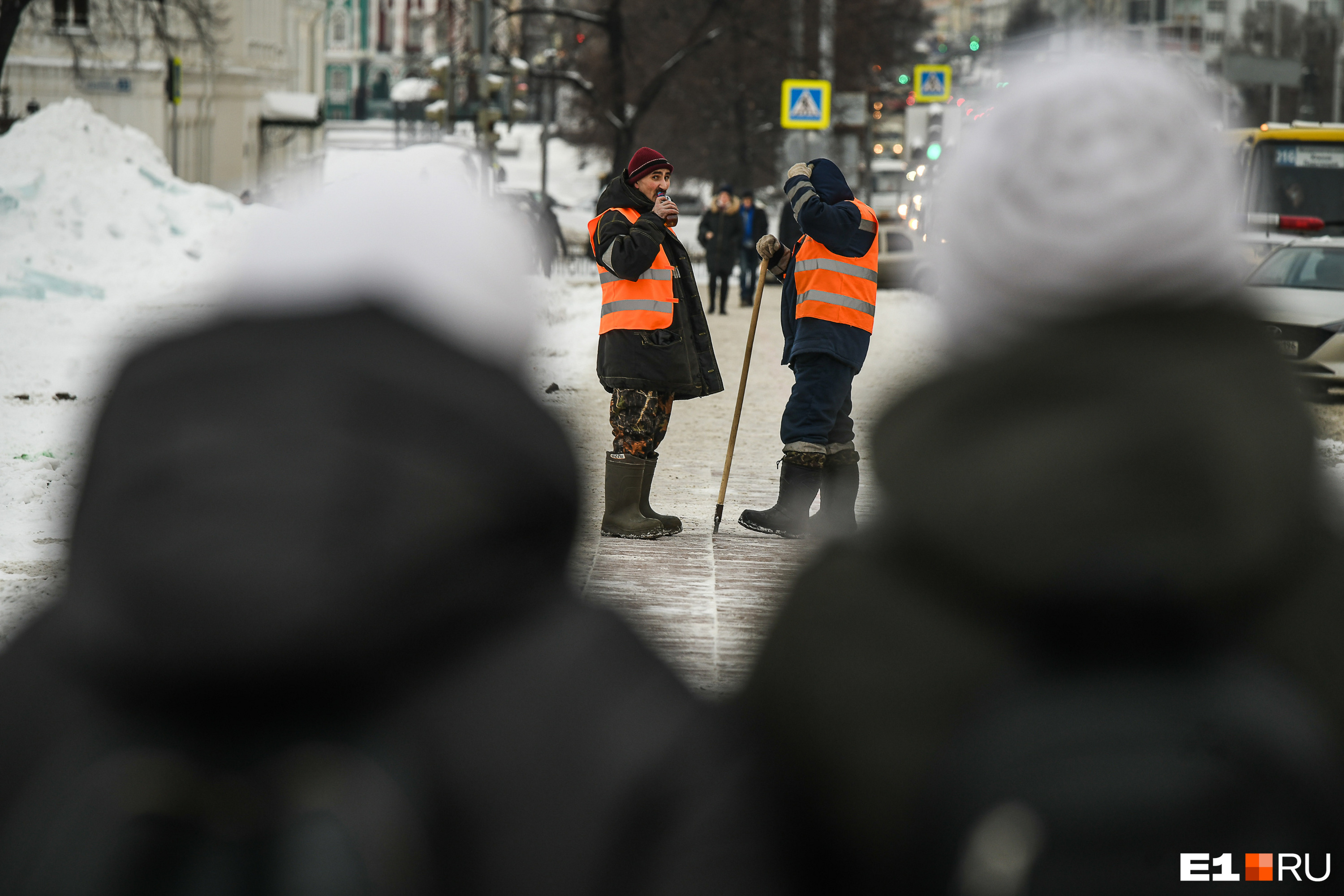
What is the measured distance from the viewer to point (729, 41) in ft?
137

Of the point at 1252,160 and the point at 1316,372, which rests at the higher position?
the point at 1252,160

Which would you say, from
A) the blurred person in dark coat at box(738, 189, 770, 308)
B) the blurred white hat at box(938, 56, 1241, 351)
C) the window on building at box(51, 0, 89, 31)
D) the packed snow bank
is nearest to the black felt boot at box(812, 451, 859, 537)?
the packed snow bank

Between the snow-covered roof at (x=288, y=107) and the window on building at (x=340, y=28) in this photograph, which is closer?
the snow-covered roof at (x=288, y=107)

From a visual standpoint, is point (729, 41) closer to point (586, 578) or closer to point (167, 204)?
point (167, 204)

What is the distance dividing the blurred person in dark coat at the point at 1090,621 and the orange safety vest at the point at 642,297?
6.06 metres

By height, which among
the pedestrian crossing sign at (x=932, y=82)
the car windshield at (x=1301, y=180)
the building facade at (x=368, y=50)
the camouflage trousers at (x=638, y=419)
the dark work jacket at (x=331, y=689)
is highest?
the building facade at (x=368, y=50)

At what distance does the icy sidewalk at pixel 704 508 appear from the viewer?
2.04 metres

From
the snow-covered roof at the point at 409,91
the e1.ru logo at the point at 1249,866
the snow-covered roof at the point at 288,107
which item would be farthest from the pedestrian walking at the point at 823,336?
the snow-covered roof at the point at 409,91

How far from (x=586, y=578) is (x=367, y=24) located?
396 feet

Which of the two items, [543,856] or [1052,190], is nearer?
[543,856]

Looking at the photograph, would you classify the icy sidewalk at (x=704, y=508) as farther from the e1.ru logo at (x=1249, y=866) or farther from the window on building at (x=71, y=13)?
the window on building at (x=71, y=13)

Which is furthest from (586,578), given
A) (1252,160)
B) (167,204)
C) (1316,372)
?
(1252,160)

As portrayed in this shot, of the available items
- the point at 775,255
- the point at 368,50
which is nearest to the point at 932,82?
the point at 775,255

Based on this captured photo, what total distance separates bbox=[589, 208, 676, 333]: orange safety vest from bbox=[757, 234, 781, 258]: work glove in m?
0.49
